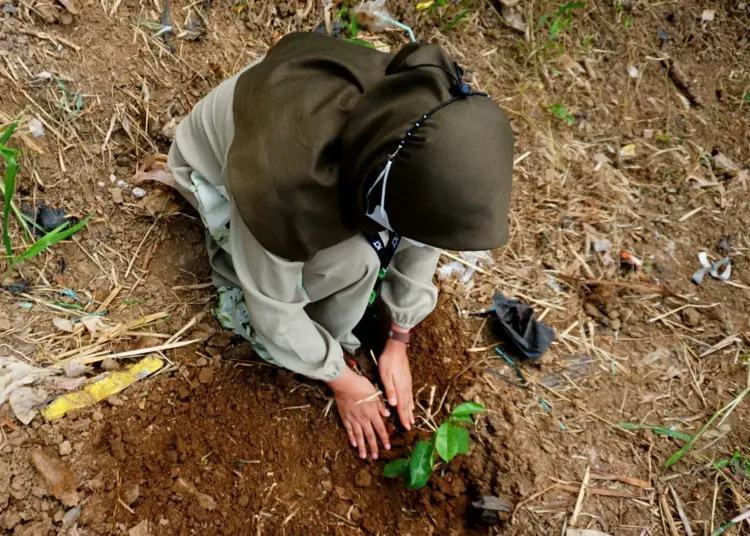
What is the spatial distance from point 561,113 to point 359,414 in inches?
64.7

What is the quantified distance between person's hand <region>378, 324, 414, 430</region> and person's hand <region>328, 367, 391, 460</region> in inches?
2.9

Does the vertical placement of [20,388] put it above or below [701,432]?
above

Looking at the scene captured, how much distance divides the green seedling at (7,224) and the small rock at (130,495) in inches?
28.3

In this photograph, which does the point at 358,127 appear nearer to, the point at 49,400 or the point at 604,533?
the point at 49,400

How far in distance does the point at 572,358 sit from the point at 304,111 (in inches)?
52.2

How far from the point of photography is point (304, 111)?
3.89ft

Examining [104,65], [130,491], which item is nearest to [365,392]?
[130,491]

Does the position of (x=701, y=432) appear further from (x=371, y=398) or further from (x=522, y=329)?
(x=371, y=398)

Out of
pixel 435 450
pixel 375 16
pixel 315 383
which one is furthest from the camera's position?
pixel 375 16

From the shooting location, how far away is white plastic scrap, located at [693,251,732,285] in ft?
7.52

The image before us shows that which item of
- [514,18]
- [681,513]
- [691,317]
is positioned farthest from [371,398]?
[514,18]

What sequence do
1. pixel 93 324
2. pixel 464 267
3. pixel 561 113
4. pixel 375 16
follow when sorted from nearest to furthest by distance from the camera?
pixel 93 324 < pixel 464 267 < pixel 375 16 < pixel 561 113

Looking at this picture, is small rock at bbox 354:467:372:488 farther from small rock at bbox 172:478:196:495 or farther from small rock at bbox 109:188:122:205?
small rock at bbox 109:188:122:205

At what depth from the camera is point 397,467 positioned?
1.67 metres
